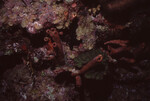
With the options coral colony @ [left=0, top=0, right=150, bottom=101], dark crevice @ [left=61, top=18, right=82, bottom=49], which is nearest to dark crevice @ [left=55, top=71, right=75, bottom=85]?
coral colony @ [left=0, top=0, right=150, bottom=101]

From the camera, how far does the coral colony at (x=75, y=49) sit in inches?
133

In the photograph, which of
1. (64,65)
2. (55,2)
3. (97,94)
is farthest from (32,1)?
(97,94)

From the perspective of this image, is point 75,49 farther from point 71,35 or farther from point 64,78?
point 64,78

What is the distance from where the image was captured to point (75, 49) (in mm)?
3988

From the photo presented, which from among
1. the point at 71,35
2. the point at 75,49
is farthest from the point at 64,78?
the point at 71,35

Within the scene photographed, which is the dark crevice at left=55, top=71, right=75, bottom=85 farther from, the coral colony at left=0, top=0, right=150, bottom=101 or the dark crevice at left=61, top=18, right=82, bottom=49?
the dark crevice at left=61, top=18, right=82, bottom=49

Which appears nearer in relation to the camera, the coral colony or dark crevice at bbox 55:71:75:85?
the coral colony

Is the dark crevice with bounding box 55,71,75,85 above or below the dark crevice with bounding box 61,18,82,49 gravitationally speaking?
below

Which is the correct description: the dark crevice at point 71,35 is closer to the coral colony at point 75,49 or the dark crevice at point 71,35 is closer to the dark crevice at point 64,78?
the coral colony at point 75,49

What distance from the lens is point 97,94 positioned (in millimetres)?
4273

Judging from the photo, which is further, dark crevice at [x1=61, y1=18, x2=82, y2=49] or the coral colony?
dark crevice at [x1=61, y1=18, x2=82, y2=49]

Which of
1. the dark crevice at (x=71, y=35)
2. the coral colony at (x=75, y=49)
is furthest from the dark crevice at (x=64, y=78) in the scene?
the dark crevice at (x=71, y=35)

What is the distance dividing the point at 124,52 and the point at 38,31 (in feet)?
8.53

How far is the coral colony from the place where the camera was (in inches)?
133
